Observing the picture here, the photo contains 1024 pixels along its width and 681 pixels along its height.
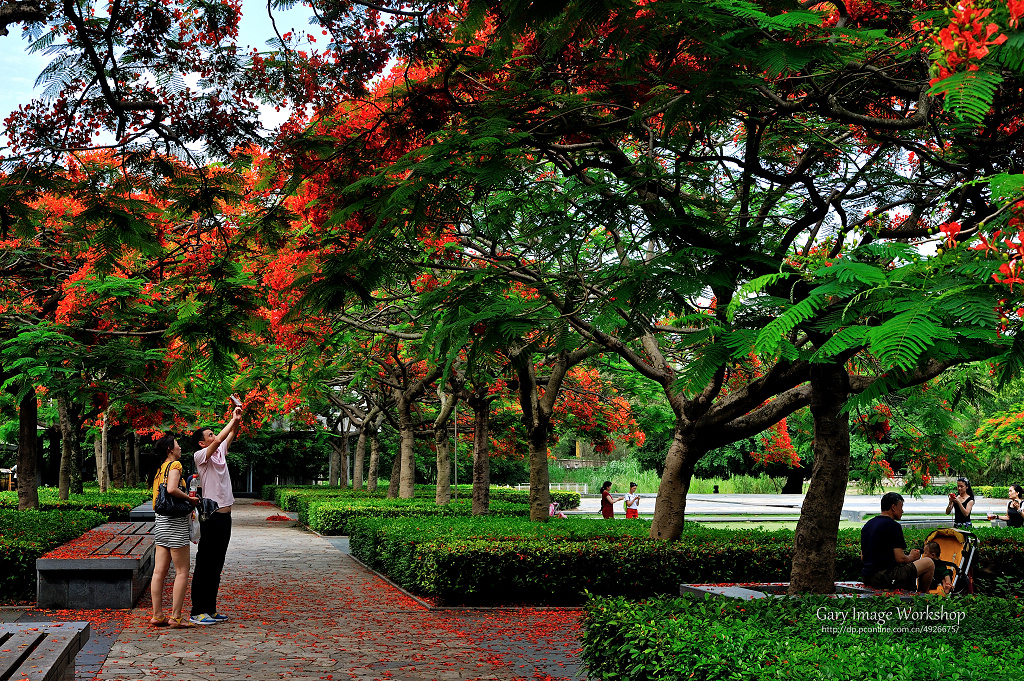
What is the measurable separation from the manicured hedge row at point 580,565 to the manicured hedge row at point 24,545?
4.28 m

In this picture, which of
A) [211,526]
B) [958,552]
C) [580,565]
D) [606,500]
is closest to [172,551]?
[211,526]

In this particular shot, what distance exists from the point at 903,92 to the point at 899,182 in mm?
1722

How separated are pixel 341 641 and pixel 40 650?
3642 mm

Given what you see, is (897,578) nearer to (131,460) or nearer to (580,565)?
(580,565)

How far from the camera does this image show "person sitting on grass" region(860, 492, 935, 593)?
8.66 meters

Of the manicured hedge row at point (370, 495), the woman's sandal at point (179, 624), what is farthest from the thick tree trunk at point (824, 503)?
the manicured hedge row at point (370, 495)

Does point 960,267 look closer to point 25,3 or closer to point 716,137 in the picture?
point 716,137

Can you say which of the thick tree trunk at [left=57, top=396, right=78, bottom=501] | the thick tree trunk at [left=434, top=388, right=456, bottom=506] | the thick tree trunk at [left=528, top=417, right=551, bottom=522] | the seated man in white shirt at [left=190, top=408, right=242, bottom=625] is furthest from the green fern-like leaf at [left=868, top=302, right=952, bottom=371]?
the thick tree trunk at [left=57, top=396, right=78, bottom=501]

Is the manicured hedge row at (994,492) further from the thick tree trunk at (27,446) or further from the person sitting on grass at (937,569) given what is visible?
the thick tree trunk at (27,446)

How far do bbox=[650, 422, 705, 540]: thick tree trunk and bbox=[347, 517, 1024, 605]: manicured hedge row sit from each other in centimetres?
28

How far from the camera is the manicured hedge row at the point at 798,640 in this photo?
4.21 m

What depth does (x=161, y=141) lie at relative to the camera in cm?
751

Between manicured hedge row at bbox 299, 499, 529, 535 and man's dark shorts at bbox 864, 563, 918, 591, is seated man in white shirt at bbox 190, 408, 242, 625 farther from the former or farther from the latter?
manicured hedge row at bbox 299, 499, 529, 535

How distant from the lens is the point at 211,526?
28.2 feet
